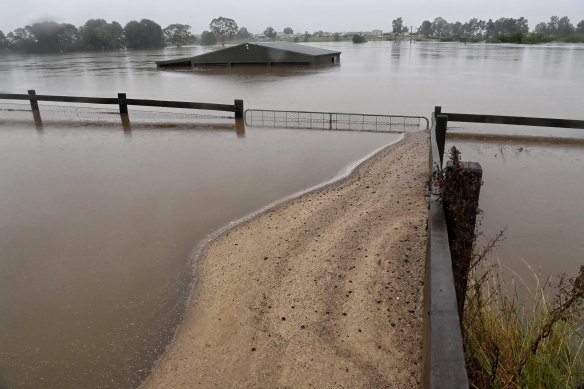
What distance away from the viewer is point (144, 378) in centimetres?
460

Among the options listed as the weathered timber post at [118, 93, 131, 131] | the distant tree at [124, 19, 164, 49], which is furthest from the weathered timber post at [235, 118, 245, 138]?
the distant tree at [124, 19, 164, 49]

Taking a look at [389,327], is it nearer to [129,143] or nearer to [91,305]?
[91,305]

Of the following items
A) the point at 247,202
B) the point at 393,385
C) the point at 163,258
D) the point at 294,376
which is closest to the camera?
the point at 393,385

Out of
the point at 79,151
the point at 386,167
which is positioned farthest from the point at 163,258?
the point at 79,151

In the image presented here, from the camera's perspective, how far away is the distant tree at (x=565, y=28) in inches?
6181

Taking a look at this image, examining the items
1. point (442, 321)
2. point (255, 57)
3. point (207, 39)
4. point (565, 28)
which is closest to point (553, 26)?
point (565, 28)

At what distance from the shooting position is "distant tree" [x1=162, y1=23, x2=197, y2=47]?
16338cm

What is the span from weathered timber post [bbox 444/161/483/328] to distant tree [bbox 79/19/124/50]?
5159 inches

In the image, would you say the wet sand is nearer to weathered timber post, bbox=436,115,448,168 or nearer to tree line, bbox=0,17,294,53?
weathered timber post, bbox=436,115,448,168

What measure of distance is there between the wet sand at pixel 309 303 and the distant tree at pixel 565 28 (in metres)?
180

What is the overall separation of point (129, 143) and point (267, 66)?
33.5m

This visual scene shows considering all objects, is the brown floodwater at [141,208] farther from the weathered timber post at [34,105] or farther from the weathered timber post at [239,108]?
the weathered timber post at [239,108]

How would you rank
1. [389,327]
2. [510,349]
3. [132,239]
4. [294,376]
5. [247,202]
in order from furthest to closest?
[247,202]
[132,239]
[389,327]
[294,376]
[510,349]

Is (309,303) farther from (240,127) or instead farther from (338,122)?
(338,122)
